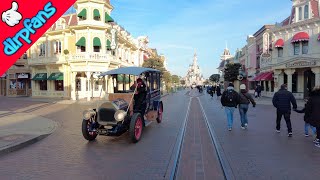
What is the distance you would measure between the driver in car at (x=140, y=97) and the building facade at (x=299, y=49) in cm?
2401

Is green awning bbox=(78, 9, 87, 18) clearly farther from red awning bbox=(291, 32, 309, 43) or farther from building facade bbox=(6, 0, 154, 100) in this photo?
red awning bbox=(291, 32, 309, 43)

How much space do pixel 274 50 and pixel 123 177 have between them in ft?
108

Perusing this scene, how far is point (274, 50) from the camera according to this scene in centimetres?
3438

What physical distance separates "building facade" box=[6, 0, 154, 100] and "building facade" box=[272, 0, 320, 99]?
1869cm

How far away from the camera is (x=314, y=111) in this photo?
809 cm

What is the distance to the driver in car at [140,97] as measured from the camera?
9922 mm

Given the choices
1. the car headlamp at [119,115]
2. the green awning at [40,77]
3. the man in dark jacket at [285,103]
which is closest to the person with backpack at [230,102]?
the man in dark jacket at [285,103]

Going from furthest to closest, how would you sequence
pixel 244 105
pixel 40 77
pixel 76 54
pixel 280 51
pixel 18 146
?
pixel 40 77, pixel 280 51, pixel 76 54, pixel 244 105, pixel 18 146

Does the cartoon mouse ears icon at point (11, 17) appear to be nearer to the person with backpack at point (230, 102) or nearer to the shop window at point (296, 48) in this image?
the person with backpack at point (230, 102)

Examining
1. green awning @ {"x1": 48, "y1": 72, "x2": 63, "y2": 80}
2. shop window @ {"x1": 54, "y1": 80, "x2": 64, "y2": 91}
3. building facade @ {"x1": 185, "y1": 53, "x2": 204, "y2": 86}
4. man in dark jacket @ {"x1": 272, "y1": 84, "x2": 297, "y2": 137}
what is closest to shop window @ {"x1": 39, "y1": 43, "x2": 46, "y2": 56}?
green awning @ {"x1": 48, "y1": 72, "x2": 63, "y2": 80}

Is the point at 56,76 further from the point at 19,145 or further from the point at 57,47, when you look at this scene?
the point at 19,145

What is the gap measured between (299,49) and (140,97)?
26.4 meters

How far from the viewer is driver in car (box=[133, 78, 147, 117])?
9922 mm

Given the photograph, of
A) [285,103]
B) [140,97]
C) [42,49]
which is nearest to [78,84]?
[42,49]
